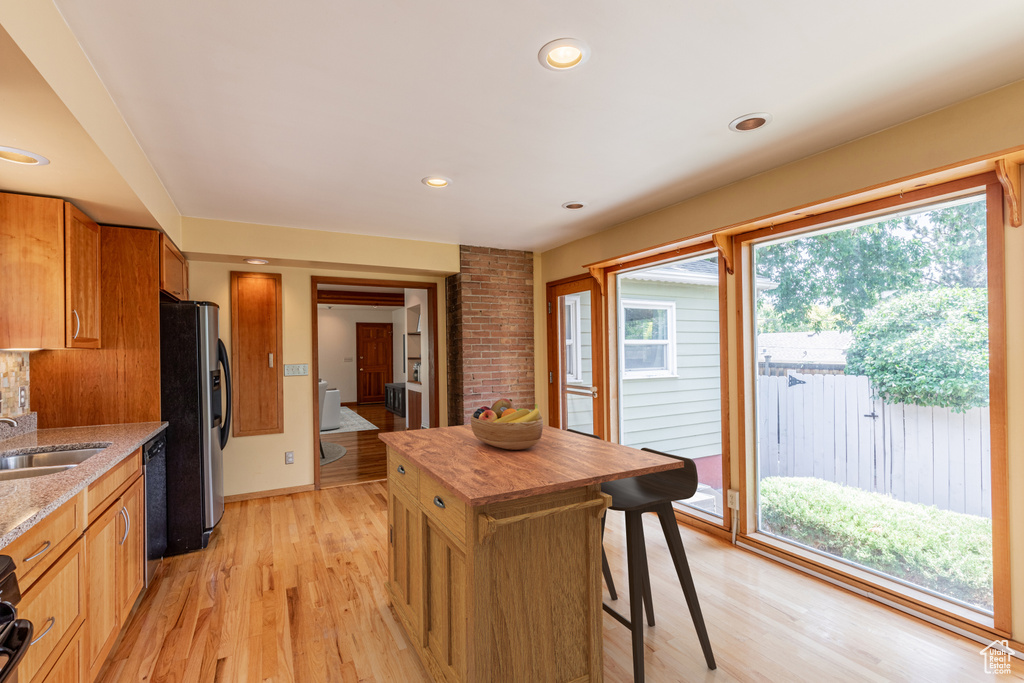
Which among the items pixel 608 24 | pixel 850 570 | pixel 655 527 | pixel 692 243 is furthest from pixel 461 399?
pixel 608 24

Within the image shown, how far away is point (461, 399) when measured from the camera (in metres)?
4.74

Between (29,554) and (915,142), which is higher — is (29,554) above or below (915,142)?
below

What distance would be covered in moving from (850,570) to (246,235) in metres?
4.71

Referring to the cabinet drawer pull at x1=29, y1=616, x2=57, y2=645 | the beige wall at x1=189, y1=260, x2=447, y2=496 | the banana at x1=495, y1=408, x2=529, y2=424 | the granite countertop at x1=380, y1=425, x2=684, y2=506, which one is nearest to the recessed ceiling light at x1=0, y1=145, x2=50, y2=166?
the cabinet drawer pull at x1=29, y1=616, x2=57, y2=645

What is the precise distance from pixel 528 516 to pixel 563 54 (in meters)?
1.61

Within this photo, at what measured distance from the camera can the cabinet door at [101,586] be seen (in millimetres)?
1771

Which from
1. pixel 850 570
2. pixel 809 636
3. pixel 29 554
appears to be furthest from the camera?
pixel 850 570

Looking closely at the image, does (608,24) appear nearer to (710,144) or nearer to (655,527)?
(710,144)

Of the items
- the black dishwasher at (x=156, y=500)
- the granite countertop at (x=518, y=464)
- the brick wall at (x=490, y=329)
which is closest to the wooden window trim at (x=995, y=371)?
the granite countertop at (x=518, y=464)

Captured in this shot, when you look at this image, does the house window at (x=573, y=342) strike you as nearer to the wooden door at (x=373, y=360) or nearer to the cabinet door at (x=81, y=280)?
the cabinet door at (x=81, y=280)

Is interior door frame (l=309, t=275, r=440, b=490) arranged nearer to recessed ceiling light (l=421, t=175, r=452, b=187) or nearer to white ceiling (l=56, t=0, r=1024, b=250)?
white ceiling (l=56, t=0, r=1024, b=250)

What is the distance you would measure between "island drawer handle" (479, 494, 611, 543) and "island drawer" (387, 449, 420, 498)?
57 centimetres

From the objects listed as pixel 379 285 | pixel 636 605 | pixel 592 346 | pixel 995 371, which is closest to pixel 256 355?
pixel 379 285

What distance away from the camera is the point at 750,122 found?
2.21 metres
